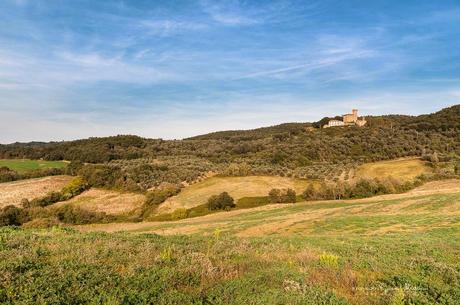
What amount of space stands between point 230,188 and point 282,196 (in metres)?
12.3

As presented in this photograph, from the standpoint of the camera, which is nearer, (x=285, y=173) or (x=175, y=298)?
(x=175, y=298)

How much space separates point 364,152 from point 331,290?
76.2 metres

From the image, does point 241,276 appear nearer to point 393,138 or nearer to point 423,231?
point 423,231

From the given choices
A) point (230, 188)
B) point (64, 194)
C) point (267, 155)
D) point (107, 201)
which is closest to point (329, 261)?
point (230, 188)

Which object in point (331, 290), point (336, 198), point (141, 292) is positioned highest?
point (141, 292)

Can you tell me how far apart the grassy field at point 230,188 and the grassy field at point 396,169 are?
1159 cm

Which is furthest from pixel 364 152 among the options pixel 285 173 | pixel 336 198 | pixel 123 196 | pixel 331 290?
pixel 331 290

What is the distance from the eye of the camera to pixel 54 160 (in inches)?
3607

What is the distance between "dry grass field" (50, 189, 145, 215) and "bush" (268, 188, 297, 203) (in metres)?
21.7

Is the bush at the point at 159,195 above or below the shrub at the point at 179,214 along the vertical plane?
above

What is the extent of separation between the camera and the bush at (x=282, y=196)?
149ft

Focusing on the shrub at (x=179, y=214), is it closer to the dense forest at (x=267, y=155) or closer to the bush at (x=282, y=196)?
the bush at (x=282, y=196)

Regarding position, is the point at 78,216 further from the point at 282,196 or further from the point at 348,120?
the point at 348,120

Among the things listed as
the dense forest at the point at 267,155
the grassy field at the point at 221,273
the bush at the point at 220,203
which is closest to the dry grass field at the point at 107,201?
the dense forest at the point at 267,155
